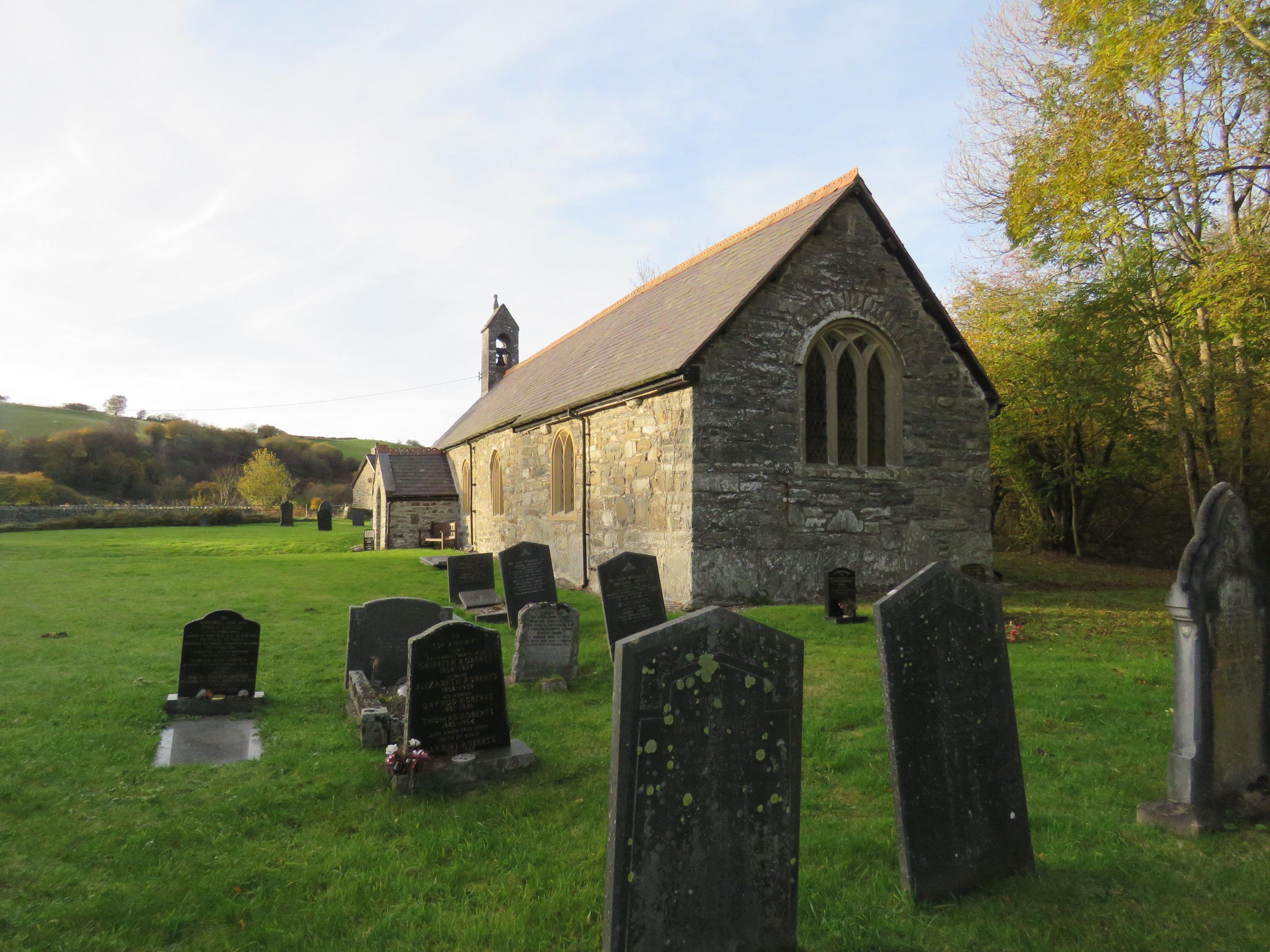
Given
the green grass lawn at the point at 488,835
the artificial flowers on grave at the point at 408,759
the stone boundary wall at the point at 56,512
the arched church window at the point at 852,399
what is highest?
the arched church window at the point at 852,399

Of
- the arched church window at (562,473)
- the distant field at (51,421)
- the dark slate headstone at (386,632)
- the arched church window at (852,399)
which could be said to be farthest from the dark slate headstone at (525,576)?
the distant field at (51,421)

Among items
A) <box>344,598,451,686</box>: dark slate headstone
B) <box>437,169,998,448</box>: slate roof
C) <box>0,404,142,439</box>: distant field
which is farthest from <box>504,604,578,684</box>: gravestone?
<box>0,404,142,439</box>: distant field

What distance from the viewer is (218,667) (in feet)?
23.5

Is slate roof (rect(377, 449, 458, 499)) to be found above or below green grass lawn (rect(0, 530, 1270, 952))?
above

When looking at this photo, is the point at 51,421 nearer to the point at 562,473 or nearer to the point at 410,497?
the point at 410,497

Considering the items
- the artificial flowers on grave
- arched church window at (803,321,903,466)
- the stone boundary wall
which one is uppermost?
arched church window at (803,321,903,466)

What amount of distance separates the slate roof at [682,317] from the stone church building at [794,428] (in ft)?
0.21

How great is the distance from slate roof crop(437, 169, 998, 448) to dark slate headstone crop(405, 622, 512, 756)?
667 centimetres

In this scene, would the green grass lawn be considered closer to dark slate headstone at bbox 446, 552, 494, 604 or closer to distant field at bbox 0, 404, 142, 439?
dark slate headstone at bbox 446, 552, 494, 604

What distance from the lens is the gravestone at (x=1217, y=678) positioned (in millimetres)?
4172

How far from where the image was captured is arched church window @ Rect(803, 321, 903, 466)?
1273 cm

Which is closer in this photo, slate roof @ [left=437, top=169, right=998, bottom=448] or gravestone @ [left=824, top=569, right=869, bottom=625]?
gravestone @ [left=824, top=569, right=869, bottom=625]

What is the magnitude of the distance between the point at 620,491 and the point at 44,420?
79.1 meters

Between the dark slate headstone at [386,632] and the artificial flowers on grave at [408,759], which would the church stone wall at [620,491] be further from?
the artificial flowers on grave at [408,759]
